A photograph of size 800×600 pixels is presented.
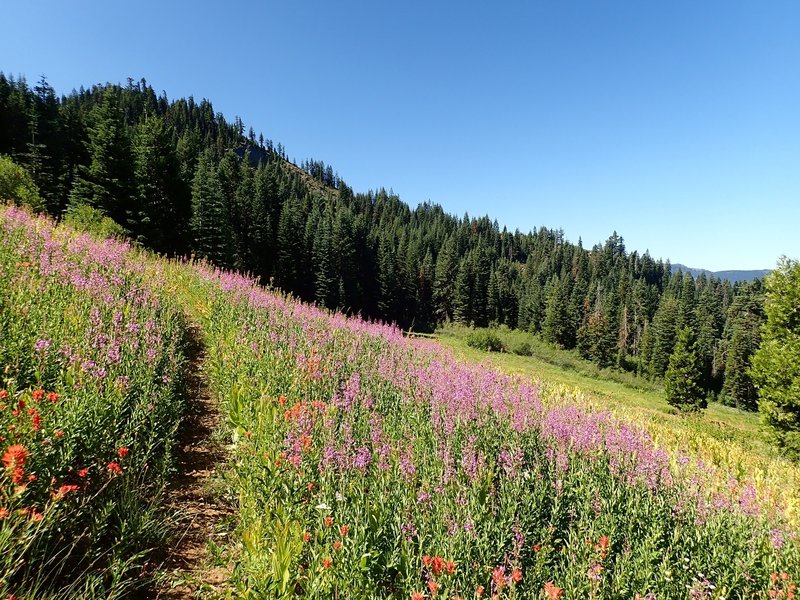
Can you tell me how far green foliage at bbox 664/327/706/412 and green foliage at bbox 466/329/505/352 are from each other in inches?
784

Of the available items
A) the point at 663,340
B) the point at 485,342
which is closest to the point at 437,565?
the point at 485,342

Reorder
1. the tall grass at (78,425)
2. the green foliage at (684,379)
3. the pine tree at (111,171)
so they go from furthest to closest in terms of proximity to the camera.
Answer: the green foliage at (684,379), the pine tree at (111,171), the tall grass at (78,425)

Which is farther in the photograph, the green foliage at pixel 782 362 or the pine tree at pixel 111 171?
the pine tree at pixel 111 171

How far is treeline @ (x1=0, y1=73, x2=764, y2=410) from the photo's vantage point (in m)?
34.6

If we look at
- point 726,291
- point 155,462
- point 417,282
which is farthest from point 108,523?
point 726,291

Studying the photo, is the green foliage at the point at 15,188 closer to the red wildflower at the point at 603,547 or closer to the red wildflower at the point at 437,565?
the red wildflower at the point at 437,565

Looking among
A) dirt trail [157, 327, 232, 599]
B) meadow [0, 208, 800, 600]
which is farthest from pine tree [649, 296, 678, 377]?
dirt trail [157, 327, 232, 599]

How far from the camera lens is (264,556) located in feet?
9.33

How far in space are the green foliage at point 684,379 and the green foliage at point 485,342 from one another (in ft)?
65.3

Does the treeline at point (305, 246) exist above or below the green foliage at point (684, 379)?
above

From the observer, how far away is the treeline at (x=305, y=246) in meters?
34.6

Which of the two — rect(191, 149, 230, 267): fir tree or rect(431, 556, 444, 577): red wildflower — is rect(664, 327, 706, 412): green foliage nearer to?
rect(431, 556, 444, 577): red wildflower

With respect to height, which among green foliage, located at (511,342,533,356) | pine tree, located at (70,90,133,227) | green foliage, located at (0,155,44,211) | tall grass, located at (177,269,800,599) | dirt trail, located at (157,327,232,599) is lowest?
green foliage, located at (511,342,533,356)

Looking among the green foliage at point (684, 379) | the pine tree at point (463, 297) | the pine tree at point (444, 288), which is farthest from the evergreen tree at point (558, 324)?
the green foliage at point (684, 379)
